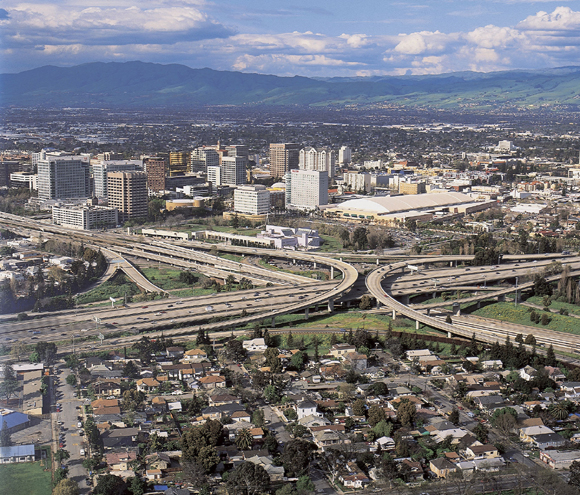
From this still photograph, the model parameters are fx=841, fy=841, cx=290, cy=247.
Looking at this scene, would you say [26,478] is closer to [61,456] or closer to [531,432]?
[61,456]

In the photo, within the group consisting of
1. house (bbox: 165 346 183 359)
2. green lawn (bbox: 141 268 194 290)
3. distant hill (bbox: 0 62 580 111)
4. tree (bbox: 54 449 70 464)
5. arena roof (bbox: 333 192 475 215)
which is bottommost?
green lawn (bbox: 141 268 194 290)

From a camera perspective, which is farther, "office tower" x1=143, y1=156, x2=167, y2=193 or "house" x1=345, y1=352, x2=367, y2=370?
"office tower" x1=143, y1=156, x2=167, y2=193

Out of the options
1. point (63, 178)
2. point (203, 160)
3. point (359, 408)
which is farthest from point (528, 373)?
point (203, 160)

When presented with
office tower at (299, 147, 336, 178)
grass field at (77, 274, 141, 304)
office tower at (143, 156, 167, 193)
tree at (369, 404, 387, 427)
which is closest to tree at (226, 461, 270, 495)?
tree at (369, 404, 387, 427)

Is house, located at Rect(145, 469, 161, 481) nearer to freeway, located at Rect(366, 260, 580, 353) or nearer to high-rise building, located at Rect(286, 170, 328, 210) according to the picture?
freeway, located at Rect(366, 260, 580, 353)

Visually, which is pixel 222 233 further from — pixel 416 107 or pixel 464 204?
pixel 416 107

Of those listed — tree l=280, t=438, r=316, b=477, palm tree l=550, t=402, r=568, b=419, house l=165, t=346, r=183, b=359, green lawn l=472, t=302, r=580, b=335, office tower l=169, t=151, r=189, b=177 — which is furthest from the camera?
office tower l=169, t=151, r=189, b=177
